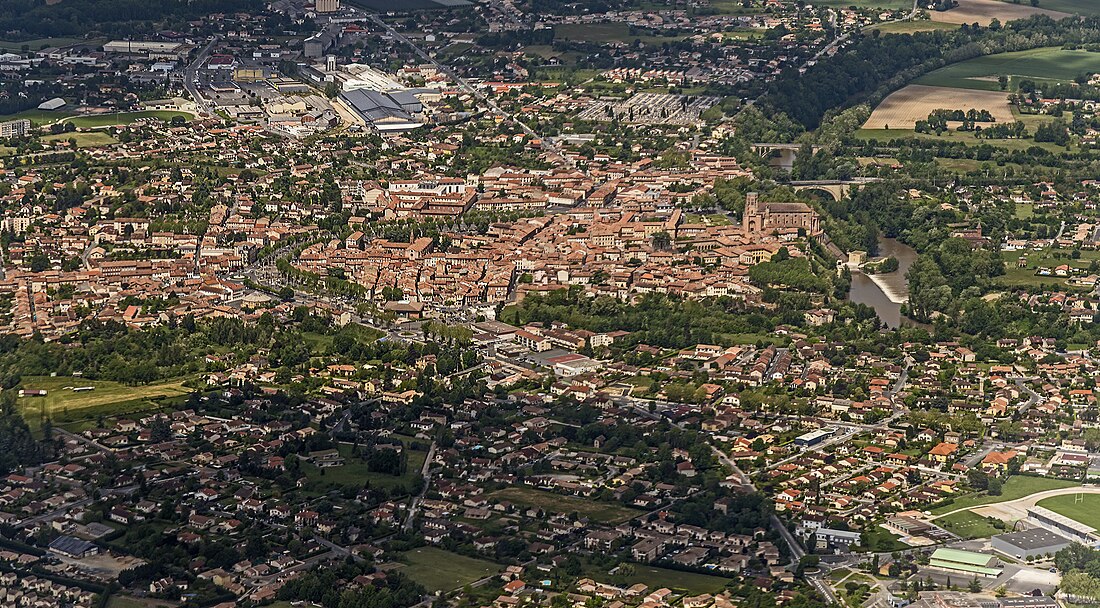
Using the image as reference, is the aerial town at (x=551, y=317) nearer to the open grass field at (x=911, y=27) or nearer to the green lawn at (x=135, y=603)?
the green lawn at (x=135, y=603)

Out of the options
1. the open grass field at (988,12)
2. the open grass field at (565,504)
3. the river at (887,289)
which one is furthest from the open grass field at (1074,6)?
the open grass field at (565,504)

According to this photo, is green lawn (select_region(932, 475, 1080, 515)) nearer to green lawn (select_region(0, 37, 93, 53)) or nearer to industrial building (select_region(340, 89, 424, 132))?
industrial building (select_region(340, 89, 424, 132))

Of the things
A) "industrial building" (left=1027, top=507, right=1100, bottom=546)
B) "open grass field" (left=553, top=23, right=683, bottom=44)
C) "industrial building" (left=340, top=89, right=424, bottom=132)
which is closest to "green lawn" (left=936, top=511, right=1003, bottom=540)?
"industrial building" (left=1027, top=507, right=1100, bottom=546)

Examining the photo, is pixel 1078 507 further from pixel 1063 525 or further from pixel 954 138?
pixel 954 138

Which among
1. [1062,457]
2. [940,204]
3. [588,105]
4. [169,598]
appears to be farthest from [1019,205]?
[169,598]

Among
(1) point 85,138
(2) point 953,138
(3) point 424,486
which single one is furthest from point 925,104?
(3) point 424,486

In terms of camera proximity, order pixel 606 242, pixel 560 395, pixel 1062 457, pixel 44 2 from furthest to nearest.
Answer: pixel 44 2 → pixel 606 242 → pixel 560 395 → pixel 1062 457

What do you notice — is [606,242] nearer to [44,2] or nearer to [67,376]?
[67,376]
